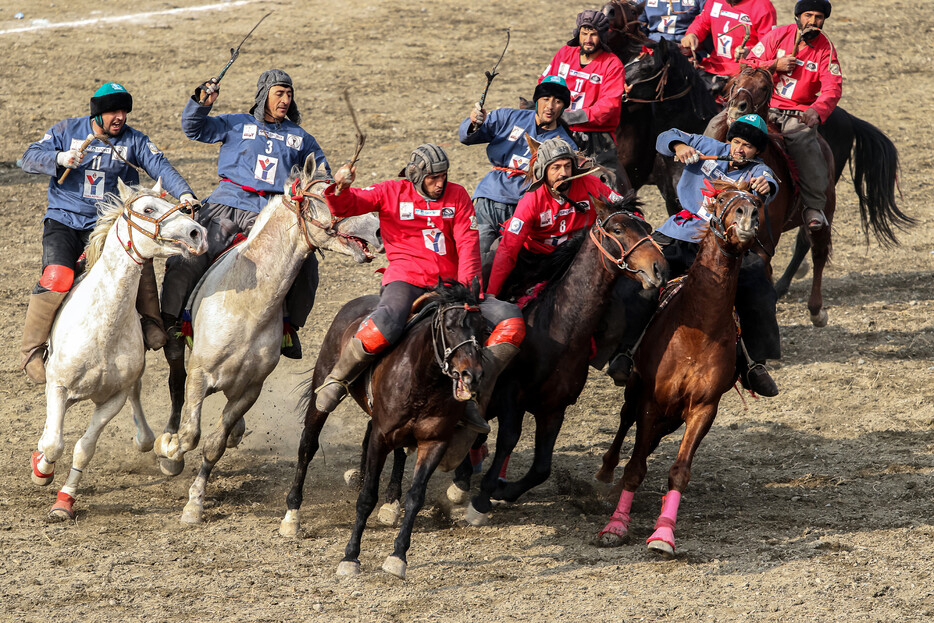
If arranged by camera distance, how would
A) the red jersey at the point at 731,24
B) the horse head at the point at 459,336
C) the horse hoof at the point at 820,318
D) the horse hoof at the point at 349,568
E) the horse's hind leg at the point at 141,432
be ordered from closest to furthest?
1. the horse head at the point at 459,336
2. the horse hoof at the point at 349,568
3. the horse's hind leg at the point at 141,432
4. the red jersey at the point at 731,24
5. the horse hoof at the point at 820,318

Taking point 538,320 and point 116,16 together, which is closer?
point 538,320

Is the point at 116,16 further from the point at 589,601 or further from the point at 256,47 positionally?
the point at 589,601

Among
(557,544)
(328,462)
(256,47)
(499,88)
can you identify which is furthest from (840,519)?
(256,47)

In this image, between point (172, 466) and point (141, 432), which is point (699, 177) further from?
point (141, 432)

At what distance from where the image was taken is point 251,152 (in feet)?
27.5

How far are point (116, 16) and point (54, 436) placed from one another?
534 inches

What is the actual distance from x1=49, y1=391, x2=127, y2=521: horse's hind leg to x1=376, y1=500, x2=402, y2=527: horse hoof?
1950mm

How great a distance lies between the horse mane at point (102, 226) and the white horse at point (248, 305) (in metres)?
0.78

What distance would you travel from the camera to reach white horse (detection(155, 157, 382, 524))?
302 inches

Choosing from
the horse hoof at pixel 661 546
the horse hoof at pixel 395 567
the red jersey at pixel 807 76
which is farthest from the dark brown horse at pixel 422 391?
the red jersey at pixel 807 76

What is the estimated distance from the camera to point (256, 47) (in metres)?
18.2

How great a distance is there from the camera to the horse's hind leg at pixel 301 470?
755cm

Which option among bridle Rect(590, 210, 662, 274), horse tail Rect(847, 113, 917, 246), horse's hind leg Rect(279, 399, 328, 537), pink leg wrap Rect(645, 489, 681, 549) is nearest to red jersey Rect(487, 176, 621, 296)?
bridle Rect(590, 210, 662, 274)

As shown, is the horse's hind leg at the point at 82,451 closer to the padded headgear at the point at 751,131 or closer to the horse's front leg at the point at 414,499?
the horse's front leg at the point at 414,499
